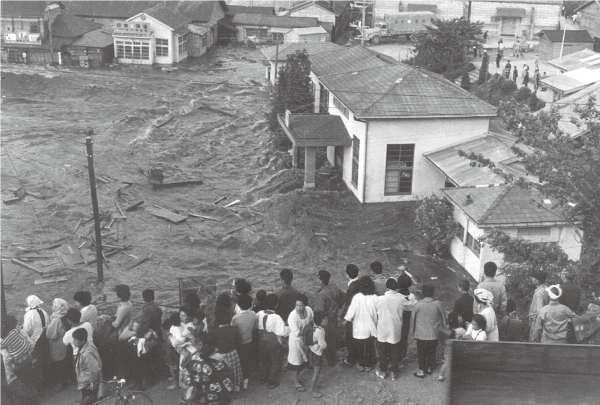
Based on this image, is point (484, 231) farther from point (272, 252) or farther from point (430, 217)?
point (272, 252)

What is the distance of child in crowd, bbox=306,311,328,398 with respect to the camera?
11617mm

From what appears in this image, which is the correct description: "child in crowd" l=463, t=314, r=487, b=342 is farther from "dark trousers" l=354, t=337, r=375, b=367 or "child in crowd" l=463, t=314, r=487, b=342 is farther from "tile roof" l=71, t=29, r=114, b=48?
"tile roof" l=71, t=29, r=114, b=48

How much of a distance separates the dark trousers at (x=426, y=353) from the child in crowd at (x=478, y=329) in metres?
0.89

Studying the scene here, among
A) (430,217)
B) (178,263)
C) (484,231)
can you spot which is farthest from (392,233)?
(178,263)

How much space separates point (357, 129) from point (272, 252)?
5.75 meters

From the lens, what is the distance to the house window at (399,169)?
26.5 meters

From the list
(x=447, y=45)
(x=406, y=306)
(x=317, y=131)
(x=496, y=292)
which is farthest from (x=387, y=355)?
(x=447, y=45)

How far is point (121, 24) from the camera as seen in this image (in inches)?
2151

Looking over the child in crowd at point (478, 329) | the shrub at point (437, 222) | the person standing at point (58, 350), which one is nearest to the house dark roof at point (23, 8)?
the shrub at point (437, 222)

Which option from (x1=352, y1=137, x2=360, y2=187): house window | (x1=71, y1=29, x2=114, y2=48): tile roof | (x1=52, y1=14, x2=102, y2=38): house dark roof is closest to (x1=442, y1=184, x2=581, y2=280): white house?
(x1=352, y1=137, x2=360, y2=187): house window

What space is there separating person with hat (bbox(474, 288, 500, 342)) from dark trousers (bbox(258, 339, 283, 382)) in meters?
3.07

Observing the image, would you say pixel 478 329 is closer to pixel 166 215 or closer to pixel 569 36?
pixel 166 215

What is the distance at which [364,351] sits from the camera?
40.7 ft

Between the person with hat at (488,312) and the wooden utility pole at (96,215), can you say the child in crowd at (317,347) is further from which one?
the wooden utility pole at (96,215)
